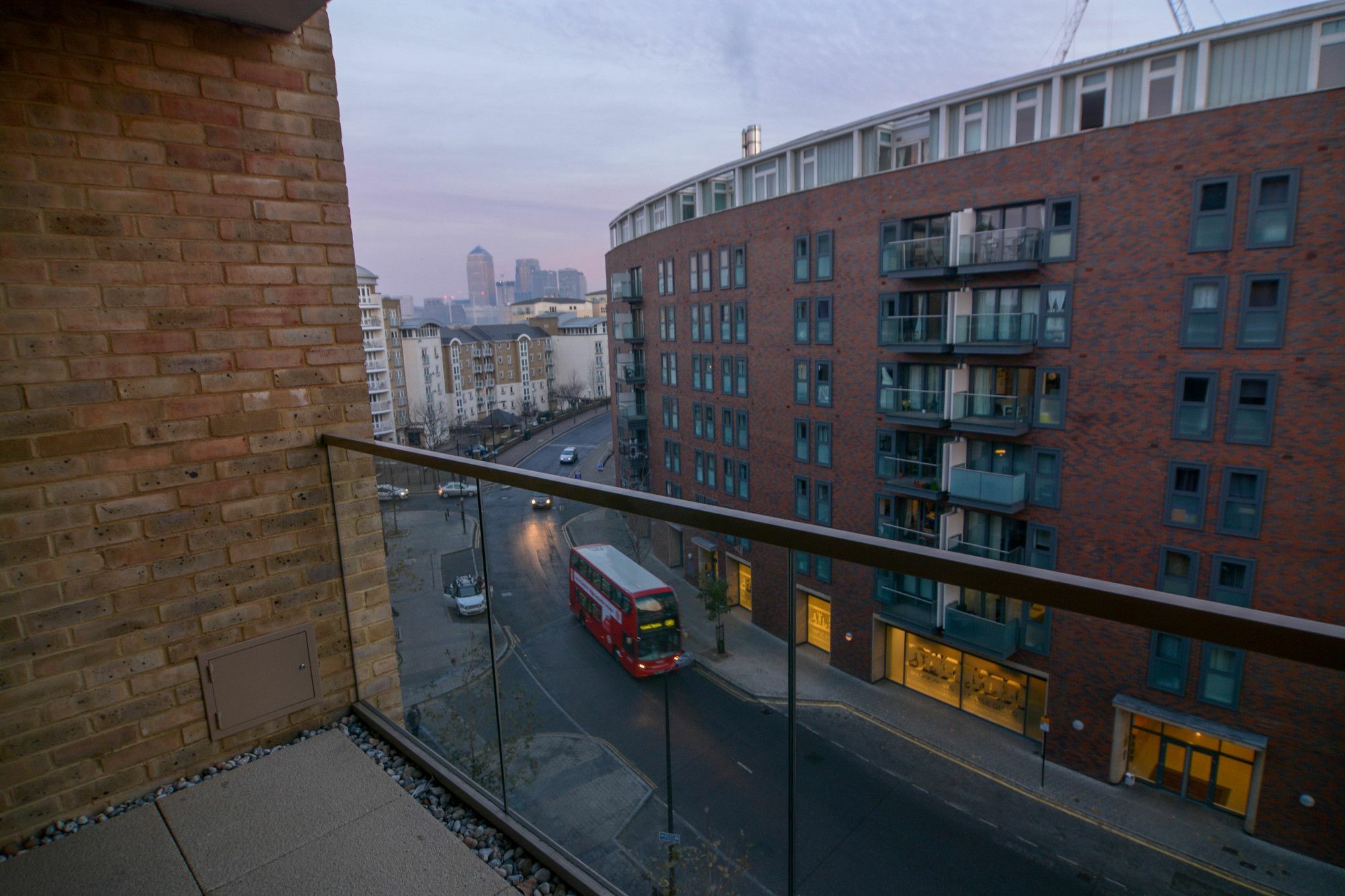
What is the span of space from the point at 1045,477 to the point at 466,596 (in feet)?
39.0

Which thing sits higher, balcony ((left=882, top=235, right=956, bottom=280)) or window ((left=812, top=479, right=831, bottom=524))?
balcony ((left=882, top=235, right=956, bottom=280))

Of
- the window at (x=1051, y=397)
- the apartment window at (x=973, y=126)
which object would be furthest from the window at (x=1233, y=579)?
the apartment window at (x=973, y=126)

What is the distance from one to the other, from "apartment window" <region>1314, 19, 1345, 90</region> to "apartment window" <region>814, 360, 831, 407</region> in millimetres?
8791

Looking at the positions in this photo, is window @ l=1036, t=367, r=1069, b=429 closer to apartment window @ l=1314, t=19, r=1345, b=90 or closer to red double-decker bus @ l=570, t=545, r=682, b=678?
apartment window @ l=1314, t=19, r=1345, b=90

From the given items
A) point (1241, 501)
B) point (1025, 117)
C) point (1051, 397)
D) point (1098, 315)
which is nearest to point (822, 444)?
point (1051, 397)

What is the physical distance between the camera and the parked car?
2.24 m

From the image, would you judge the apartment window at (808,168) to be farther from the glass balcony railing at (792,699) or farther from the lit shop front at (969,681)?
the glass balcony railing at (792,699)

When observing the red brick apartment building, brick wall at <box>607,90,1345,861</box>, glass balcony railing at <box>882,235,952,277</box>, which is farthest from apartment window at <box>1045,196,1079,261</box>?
glass balcony railing at <box>882,235,952,277</box>

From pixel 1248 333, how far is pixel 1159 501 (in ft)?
8.84

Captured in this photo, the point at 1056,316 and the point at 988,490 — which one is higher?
the point at 1056,316

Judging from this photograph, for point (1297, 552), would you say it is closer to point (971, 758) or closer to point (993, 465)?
point (993, 465)

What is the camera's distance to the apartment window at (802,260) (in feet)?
51.1

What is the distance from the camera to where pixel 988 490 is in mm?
12242

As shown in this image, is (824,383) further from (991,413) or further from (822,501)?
(991,413)
